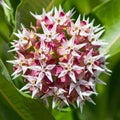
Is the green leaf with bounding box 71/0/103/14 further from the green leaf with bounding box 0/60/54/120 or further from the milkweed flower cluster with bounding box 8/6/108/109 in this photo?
the green leaf with bounding box 0/60/54/120

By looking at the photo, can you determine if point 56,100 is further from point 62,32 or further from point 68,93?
point 62,32

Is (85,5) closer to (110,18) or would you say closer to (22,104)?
(110,18)

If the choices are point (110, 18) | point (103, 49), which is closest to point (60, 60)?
point (103, 49)

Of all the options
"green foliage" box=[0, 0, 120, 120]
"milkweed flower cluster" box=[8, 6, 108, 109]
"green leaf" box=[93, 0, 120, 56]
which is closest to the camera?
"milkweed flower cluster" box=[8, 6, 108, 109]

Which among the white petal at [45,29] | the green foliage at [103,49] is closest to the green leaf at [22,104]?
the green foliage at [103,49]

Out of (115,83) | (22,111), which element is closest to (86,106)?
(115,83)

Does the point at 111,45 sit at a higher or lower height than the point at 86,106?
higher

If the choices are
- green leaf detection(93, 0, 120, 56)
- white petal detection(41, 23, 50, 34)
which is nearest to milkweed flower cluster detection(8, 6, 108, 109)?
white petal detection(41, 23, 50, 34)
